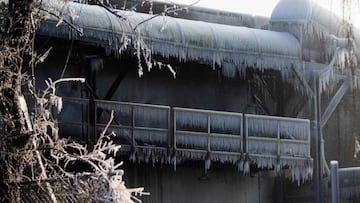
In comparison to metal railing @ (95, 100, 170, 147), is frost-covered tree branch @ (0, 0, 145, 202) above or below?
above

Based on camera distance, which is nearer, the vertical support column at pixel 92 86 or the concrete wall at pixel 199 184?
the vertical support column at pixel 92 86

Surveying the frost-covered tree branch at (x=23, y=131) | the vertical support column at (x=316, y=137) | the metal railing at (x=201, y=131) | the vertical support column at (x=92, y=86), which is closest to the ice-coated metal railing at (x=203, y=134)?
the metal railing at (x=201, y=131)

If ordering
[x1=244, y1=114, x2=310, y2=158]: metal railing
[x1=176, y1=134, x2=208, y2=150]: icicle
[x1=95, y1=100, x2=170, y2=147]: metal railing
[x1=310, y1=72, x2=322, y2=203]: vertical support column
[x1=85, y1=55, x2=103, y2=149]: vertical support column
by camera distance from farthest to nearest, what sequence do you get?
[x1=310, y1=72, x2=322, y2=203]: vertical support column
[x1=244, y1=114, x2=310, y2=158]: metal railing
[x1=176, y1=134, x2=208, y2=150]: icicle
[x1=95, y1=100, x2=170, y2=147]: metal railing
[x1=85, y1=55, x2=103, y2=149]: vertical support column

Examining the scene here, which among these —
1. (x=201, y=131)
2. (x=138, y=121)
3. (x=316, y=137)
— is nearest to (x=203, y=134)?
(x=201, y=131)

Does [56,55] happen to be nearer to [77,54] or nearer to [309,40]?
[77,54]

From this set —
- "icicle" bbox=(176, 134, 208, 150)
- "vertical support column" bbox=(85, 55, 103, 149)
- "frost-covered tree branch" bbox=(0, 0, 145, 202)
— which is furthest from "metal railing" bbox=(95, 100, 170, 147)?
"frost-covered tree branch" bbox=(0, 0, 145, 202)

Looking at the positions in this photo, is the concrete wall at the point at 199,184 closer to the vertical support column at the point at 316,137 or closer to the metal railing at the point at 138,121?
the metal railing at the point at 138,121

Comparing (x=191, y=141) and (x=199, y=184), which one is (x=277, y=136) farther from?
(x=191, y=141)

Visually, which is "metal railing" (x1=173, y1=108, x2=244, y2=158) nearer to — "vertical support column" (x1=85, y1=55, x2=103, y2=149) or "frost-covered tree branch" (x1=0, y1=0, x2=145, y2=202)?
"vertical support column" (x1=85, y1=55, x2=103, y2=149)

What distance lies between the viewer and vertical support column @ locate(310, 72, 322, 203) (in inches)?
968

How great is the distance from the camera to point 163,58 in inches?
862

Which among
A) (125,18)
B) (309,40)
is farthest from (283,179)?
(125,18)

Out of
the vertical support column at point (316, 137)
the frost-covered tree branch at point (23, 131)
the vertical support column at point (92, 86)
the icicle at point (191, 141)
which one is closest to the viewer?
the frost-covered tree branch at point (23, 131)

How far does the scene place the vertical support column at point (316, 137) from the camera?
24.6 m
